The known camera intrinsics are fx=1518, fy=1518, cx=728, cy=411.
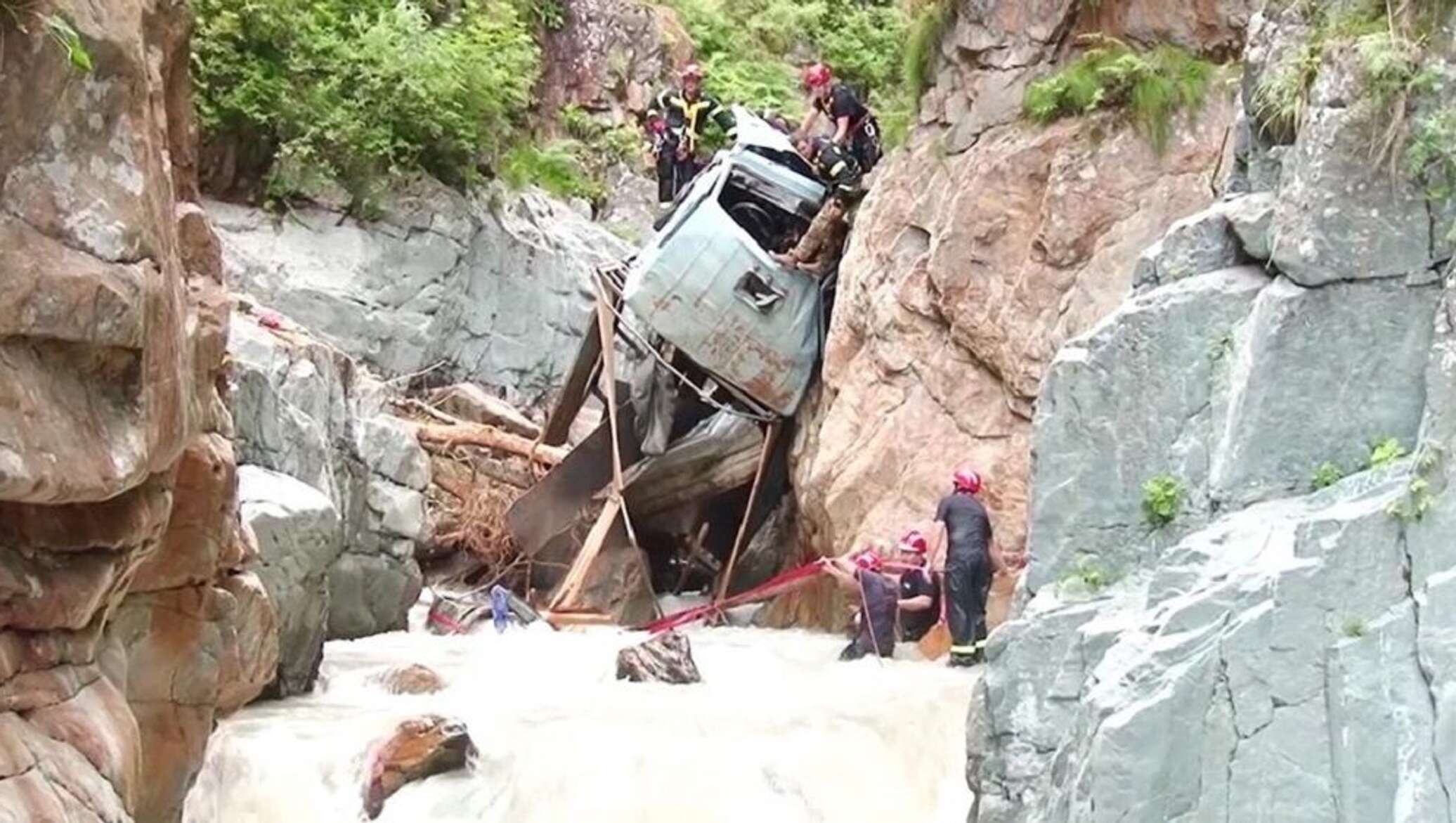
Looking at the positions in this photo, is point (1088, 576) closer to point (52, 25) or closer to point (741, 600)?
point (52, 25)

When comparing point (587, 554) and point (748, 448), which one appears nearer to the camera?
point (587, 554)

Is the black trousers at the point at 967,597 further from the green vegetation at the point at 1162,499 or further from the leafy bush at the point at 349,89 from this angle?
the leafy bush at the point at 349,89

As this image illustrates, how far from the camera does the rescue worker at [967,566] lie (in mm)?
10484

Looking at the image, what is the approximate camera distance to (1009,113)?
13219 millimetres

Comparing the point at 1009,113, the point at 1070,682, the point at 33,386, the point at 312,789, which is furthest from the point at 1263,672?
the point at 1009,113

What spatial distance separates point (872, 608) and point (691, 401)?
5.27 meters

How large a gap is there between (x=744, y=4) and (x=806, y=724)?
76.1 feet

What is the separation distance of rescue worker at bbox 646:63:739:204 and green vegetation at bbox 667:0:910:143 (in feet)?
28.3

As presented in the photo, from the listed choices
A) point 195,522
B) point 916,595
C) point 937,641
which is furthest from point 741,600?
point 195,522

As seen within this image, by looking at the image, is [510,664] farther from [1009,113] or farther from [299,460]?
[1009,113]

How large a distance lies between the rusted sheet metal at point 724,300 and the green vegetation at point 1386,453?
9806 millimetres

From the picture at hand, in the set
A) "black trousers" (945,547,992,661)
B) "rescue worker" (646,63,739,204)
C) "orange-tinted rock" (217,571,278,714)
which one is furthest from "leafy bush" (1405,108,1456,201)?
"rescue worker" (646,63,739,204)

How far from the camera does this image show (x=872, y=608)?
11.7 metres

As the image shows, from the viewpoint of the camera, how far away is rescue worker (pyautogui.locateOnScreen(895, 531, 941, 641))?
38.8ft
